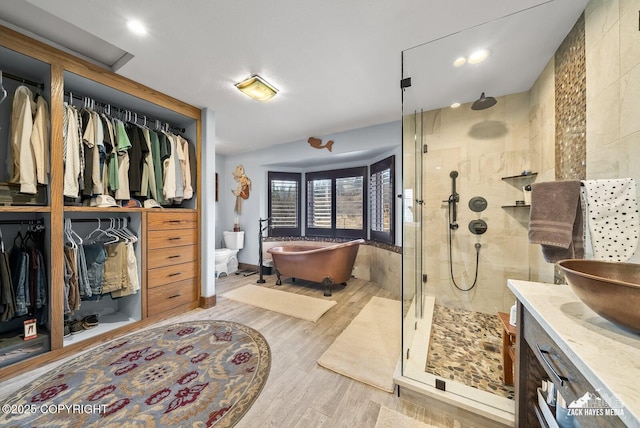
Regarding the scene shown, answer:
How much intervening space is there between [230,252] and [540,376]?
4.05 meters

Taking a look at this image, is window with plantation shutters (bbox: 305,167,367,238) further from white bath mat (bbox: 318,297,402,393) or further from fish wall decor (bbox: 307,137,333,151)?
white bath mat (bbox: 318,297,402,393)

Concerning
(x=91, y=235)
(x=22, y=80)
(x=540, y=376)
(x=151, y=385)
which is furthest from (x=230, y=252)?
(x=540, y=376)

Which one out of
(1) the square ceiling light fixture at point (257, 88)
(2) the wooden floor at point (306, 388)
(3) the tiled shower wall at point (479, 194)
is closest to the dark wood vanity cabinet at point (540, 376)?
(2) the wooden floor at point (306, 388)

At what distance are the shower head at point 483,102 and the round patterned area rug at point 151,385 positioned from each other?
3.15 meters

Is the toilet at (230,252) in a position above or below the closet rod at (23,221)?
below

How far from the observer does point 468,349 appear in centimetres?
182

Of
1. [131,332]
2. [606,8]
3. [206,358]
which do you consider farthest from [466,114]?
[131,332]

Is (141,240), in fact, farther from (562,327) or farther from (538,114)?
(538,114)

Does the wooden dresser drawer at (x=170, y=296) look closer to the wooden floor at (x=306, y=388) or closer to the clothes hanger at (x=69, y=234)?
the wooden floor at (x=306, y=388)

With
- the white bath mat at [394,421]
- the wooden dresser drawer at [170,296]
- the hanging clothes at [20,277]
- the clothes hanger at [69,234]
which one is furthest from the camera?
the wooden dresser drawer at [170,296]

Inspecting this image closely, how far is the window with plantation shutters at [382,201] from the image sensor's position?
10.6 feet

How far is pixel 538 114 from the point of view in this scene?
2.00 metres

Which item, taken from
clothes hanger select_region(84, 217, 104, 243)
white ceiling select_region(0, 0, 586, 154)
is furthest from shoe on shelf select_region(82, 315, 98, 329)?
white ceiling select_region(0, 0, 586, 154)

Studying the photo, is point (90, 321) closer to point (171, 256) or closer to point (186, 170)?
point (171, 256)
